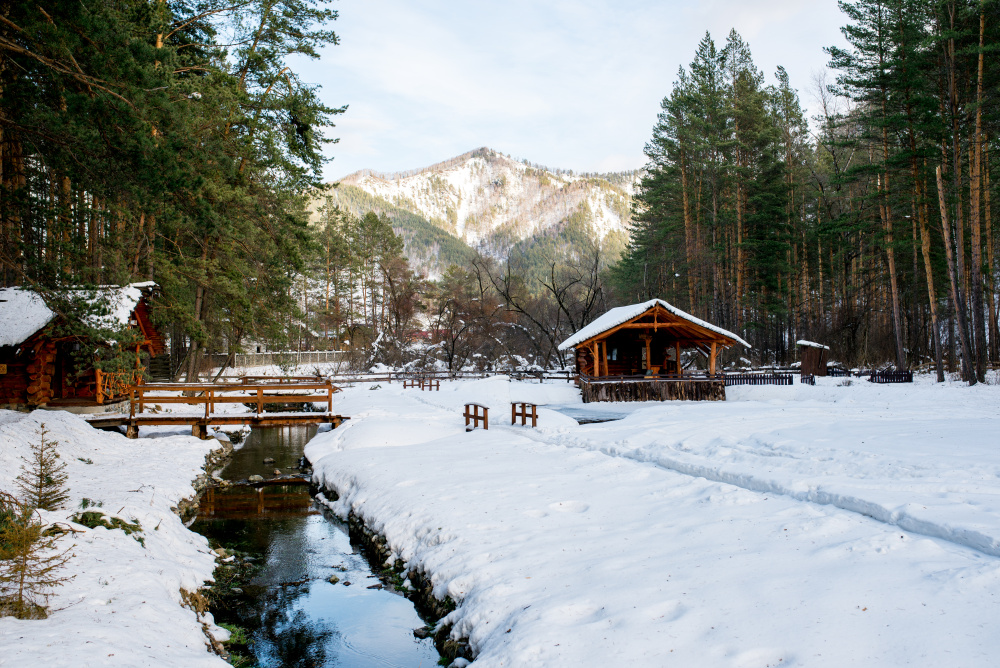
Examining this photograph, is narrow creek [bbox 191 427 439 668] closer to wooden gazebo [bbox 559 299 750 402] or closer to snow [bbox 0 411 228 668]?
snow [bbox 0 411 228 668]

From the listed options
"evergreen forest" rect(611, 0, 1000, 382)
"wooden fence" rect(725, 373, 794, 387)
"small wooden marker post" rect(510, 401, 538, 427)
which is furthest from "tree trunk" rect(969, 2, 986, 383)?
"small wooden marker post" rect(510, 401, 538, 427)

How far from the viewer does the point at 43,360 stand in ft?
60.4

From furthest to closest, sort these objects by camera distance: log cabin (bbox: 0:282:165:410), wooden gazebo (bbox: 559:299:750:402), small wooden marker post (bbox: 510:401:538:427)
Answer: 1. wooden gazebo (bbox: 559:299:750:402)
2. log cabin (bbox: 0:282:165:410)
3. small wooden marker post (bbox: 510:401:538:427)

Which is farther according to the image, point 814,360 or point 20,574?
point 814,360

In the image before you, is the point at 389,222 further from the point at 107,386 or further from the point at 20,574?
the point at 20,574

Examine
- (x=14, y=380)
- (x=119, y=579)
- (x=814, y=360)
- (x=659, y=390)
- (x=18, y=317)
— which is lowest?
(x=119, y=579)

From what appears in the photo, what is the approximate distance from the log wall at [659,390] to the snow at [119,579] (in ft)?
54.0

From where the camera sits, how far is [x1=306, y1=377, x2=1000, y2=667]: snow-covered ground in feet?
14.7

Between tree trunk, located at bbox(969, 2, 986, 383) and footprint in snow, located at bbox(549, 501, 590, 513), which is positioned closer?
footprint in snow, located at bbox(549, 501, 590, 513)

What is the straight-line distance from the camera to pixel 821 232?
30.2 meters

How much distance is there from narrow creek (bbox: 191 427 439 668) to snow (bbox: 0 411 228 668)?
64cm

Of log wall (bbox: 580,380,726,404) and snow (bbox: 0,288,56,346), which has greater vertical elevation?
snow (bbox: 0,288,56,346)

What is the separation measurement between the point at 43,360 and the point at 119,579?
53.9 ft

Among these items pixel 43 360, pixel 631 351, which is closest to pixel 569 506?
pixel 43 360
